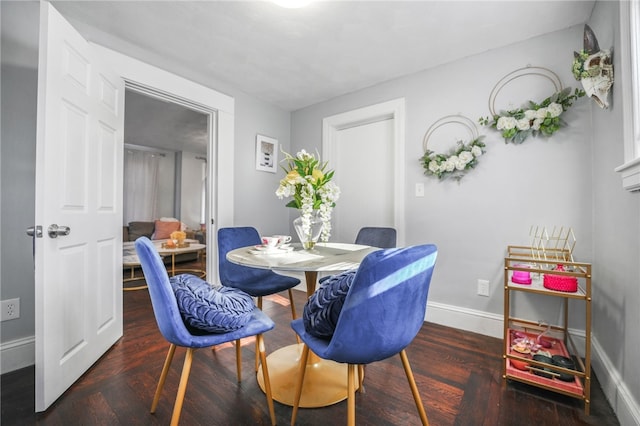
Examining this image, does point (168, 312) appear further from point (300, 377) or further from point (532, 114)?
point (532, 114)

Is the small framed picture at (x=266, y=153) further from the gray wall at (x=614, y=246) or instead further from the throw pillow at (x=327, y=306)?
the gray wall at (x=614, y=246)

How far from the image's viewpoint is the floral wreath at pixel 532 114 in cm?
196

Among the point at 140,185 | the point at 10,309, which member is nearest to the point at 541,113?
the point at 10,309

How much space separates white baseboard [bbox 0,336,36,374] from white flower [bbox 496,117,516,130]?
3605 mm

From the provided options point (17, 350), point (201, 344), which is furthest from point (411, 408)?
point (17, 350)

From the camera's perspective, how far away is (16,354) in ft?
5.54

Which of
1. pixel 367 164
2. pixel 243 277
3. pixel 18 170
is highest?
pixel 367 164

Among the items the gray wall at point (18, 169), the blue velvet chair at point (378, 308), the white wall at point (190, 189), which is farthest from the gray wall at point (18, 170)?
the white wall at point (190, 189)

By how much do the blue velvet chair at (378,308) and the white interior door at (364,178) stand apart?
1.90 meters

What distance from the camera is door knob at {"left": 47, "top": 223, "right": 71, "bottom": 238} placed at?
1385 millimetres

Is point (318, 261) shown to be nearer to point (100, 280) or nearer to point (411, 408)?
point (411, 408)

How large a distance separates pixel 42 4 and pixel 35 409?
6.45ft

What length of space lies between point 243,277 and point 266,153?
1805 millimetres

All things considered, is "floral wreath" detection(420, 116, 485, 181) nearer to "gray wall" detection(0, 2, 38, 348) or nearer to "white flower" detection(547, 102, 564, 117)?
"white flower" detection(547, 102, 564, 117)
